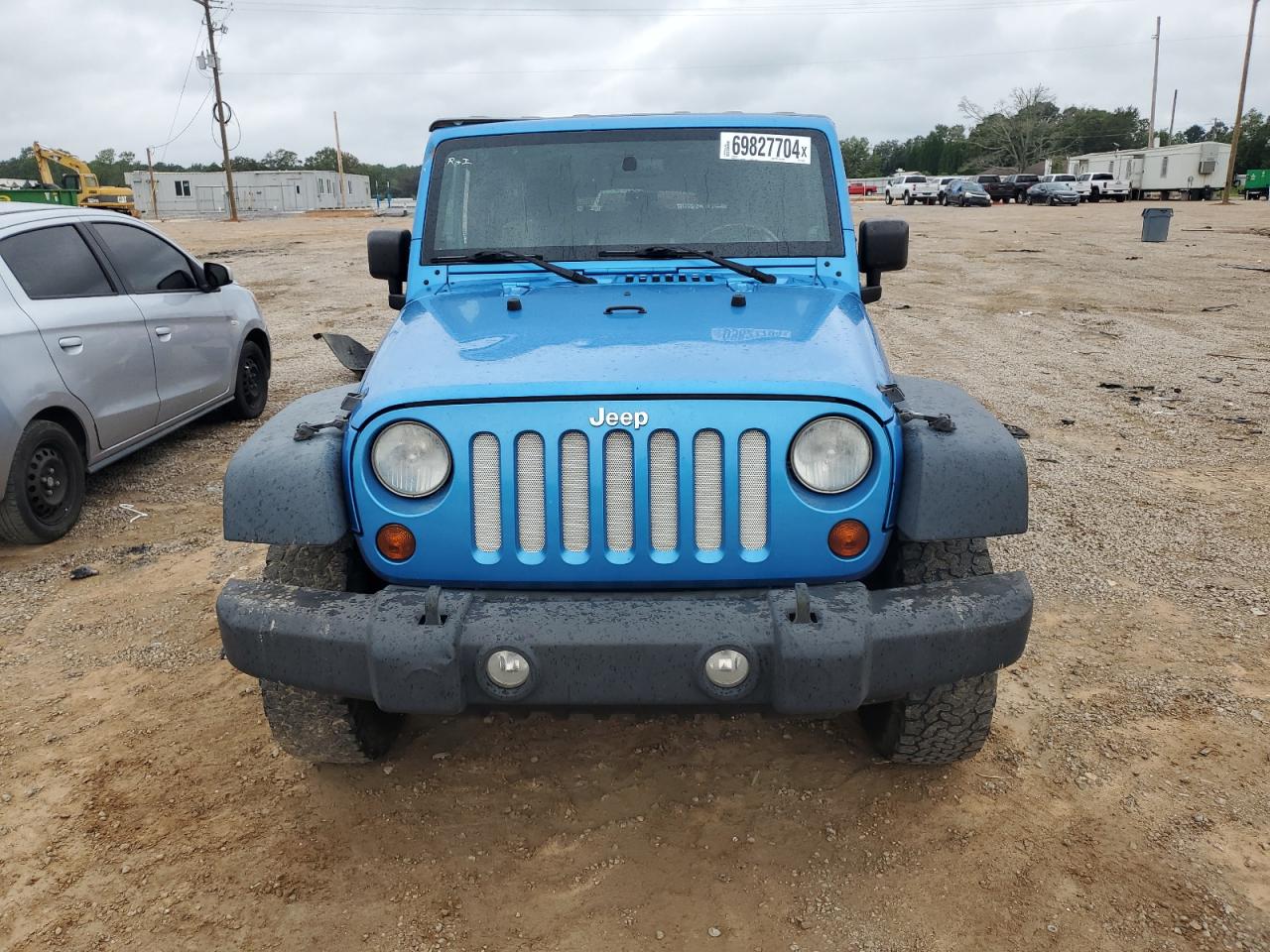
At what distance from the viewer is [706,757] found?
123 inches

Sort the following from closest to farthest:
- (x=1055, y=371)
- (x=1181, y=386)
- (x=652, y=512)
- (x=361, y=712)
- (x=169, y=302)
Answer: (x=652, y=512) < (x=361, y=712) < (x=169, y=302) < (x=1181, y=386) < (x=1055, y=371)

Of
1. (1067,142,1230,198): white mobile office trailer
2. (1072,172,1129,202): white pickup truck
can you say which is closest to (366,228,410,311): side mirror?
(1072,172,1129,202): white pickup truck

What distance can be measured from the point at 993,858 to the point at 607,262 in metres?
2.28

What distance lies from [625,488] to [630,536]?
4.7 inches

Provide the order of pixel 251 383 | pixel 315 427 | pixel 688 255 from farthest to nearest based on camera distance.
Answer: pixel 251 383 → pixel 688 255 → pixel 315 427

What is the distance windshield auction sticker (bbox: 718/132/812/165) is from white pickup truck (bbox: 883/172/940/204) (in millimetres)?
48802

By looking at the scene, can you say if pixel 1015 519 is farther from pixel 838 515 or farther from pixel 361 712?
pixel 361 712

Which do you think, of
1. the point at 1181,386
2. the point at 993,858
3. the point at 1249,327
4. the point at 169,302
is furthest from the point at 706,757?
the point at 1249,327

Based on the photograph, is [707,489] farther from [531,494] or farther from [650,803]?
[650,803]

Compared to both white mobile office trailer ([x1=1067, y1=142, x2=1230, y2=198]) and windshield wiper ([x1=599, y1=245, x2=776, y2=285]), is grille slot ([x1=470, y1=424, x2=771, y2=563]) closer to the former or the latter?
windshield wiper ([x1=599, y1=245, x2=776, y2=285])

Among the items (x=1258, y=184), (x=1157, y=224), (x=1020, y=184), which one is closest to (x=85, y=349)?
(x=1157, y=224)

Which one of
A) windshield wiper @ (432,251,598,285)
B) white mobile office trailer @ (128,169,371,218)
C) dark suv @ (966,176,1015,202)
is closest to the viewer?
windshield wiper @ (432,251,598,285)

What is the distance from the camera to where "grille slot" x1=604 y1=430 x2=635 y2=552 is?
2.38 meters

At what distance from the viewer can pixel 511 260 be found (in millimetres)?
3535
